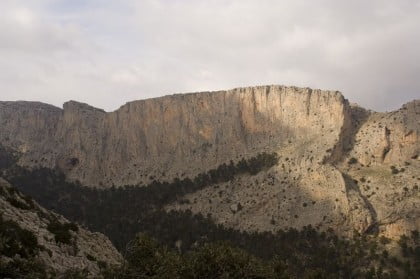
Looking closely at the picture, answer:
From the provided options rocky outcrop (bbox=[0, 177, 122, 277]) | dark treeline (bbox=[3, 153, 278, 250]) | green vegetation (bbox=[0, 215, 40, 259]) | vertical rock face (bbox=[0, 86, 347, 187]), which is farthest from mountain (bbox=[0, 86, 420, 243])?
green vegetation (bbox=[0, 215, 40, 259])

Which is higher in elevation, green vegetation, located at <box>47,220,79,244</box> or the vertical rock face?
the vertical rock face

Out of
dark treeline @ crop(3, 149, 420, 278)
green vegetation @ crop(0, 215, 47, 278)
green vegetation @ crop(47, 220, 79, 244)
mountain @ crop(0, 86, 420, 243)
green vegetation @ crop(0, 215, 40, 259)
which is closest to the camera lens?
green vegetation @ crop(0, 215, 47, 278)

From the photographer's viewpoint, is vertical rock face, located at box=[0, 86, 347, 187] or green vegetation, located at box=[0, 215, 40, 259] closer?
green vegetation, located at box=[0, 215, 40, 259]

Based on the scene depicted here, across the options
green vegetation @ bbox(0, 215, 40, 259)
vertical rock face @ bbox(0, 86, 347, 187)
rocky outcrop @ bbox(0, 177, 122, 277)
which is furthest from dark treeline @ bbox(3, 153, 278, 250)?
green vegetation @ bbox(0, 215, 40, 259)

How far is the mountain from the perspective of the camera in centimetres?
13025

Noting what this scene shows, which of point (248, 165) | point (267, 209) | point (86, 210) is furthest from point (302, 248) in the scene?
point (86, 210)

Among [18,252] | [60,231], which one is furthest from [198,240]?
[18,252]

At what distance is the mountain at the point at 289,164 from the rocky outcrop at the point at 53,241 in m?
97.0

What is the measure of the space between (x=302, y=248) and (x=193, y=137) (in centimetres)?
8084

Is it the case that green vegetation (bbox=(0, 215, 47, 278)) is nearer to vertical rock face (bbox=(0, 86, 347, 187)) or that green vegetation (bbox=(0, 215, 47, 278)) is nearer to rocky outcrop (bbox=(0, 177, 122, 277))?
rocky outcrop (bbox=(0, 177, 122, 277))

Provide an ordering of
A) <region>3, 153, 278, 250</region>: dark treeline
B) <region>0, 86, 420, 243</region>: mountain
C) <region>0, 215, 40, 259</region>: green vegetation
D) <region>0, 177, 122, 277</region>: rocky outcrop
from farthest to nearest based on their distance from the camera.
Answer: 1. <region>3, 153, 278, 250</region>: dark treeline
2. <region>0, 86, 420, 243</region>: mountain
3. <region>0, 177, 122, 277</region>: rocky outcrop
4. <region>0, 215, 40, 259</region>: green vegetation

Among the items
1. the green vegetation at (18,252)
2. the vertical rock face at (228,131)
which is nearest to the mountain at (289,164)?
the vertical rock face at (228,131)

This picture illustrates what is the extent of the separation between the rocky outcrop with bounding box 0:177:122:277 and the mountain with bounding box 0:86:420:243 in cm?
9703

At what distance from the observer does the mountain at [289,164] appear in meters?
130
